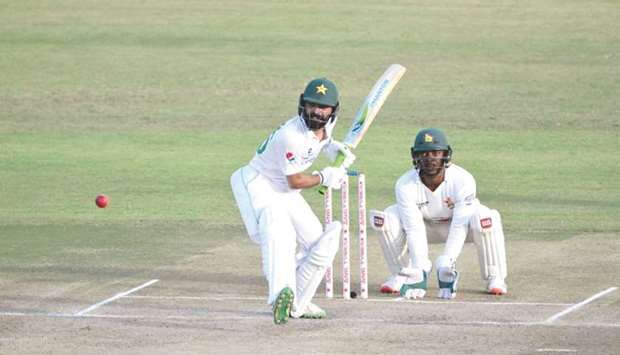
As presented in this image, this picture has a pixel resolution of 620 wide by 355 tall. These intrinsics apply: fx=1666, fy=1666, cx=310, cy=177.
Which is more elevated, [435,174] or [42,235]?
[435,174]

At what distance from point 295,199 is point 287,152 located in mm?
475

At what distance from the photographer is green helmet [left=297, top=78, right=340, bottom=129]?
1188 cm

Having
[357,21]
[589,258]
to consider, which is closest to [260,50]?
[357,21]

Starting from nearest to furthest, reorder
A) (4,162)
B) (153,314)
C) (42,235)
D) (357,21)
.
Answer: (153,314) < (42,235) < (4,162) < (357,21)

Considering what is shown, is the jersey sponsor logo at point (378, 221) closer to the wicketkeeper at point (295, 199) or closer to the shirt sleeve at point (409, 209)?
the shirt sleeve at point (409, 209)

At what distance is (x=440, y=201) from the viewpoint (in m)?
13.1

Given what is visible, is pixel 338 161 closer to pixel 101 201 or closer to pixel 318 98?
pixel 318 98

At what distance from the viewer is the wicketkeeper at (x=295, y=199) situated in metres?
11.9

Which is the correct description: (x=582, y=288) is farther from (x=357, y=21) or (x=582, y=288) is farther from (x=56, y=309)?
(x=357, y=21)

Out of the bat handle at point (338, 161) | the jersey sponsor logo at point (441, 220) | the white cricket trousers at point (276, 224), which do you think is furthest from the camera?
the jersey sponsor logo at point (441, 220)

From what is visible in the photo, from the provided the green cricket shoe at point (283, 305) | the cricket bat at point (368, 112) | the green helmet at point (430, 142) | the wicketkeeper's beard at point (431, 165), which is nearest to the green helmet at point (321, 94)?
the cricket bat at point (368, 112)

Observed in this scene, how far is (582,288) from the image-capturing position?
13008mm

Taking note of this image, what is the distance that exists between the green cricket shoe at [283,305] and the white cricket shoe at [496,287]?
2024mm

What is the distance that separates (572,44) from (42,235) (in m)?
17.2
